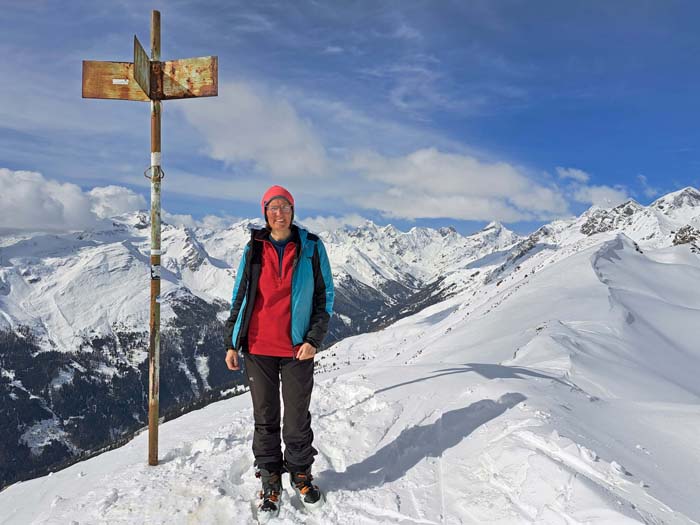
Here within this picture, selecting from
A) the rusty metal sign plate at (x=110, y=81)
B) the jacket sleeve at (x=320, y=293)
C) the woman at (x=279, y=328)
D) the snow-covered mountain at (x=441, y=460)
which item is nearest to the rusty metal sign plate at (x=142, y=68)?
the rusty metal sign plate at (x=110, y=81)

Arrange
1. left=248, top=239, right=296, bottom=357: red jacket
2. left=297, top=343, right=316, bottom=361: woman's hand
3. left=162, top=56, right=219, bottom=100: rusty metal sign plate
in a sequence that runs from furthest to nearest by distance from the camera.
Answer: left=162, top=56, right=219, bottom=100: rusty metal sign plate < left=248, top=239, right=296, bottom=357: red jacket < left=297, top=343, right=316, bottom=361: woman's hand

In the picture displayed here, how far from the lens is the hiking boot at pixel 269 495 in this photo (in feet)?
17.3

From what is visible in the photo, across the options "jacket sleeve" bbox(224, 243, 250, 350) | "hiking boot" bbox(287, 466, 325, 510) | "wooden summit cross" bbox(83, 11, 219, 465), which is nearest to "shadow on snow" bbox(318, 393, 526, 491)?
"hiking boot" bbox(287, 466, 325, 510)

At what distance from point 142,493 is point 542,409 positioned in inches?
247

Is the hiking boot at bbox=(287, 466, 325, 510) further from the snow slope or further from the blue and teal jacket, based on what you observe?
the blue and teal jacket

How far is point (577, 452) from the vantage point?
5773 mm

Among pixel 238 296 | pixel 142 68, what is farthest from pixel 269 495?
pixel 142 68

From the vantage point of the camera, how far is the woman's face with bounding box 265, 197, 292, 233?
5727mm

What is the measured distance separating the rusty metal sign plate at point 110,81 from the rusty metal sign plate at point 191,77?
0.46 meters

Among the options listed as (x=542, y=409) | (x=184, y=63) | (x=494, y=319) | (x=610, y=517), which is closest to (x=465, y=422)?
(x=542, y=409)

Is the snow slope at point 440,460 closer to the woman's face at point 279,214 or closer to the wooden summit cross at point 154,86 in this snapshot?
the wooden summit cross at point 154,86

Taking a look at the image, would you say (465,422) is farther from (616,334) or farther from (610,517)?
(616,334)

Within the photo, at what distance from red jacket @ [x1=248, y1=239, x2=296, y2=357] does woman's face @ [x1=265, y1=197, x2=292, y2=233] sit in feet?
0.96

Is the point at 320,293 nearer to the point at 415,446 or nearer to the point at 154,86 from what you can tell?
the point at 415,446
